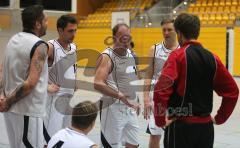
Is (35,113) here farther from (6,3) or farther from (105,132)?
(6,3)

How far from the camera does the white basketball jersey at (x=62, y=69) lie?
16.5 feet

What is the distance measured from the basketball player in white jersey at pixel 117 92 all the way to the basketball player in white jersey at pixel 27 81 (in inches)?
38.9

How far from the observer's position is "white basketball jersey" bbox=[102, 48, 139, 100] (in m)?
4.78

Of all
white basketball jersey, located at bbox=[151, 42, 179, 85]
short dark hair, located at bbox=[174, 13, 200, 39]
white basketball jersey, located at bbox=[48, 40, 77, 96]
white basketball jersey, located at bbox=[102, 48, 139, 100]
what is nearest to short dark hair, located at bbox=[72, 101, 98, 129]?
short dark hair, located at bbox=[174, 13, 200, 39]

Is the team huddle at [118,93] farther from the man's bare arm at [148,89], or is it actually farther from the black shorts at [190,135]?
the man's bare arm at [148,89]

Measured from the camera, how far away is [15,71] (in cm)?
374

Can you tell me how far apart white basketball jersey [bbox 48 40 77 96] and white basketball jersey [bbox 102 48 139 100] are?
0.58m

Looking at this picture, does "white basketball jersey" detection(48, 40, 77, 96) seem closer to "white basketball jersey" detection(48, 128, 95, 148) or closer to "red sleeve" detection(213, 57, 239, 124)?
"white basketball jersey" detection(48, 128, 95, 148)

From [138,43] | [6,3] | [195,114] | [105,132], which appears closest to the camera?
[195,114]

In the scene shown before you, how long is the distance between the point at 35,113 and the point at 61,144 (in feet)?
2.77

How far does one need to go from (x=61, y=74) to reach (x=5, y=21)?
10563 millimetres

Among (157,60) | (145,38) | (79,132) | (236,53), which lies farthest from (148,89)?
(145,38)

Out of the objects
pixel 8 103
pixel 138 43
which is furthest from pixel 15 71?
pixel 138 43

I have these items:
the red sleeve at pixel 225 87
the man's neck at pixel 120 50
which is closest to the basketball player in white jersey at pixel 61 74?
the man's neck at pixel 120 50
